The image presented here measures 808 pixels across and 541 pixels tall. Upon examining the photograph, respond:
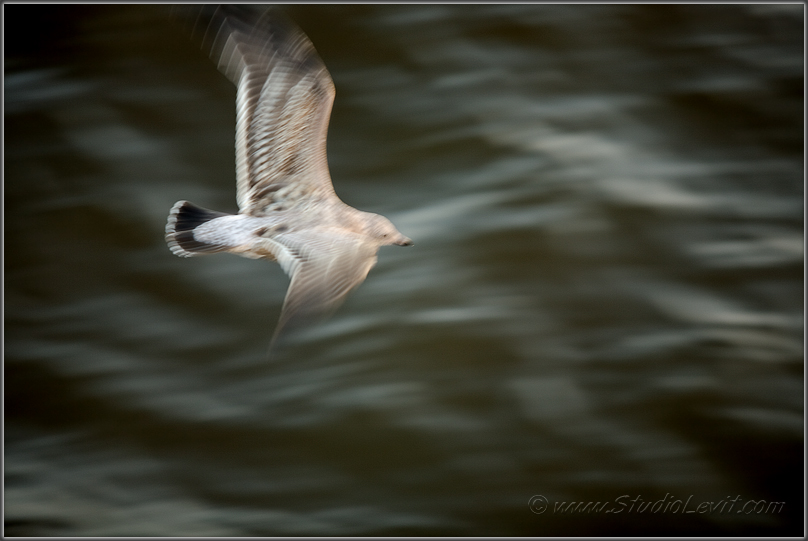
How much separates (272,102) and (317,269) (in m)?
1.06

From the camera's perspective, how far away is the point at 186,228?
11.8 feet

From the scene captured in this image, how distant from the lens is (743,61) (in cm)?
651

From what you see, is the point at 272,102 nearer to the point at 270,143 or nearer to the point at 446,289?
the point at 270,143

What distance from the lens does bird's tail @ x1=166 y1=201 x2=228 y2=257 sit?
3436mm

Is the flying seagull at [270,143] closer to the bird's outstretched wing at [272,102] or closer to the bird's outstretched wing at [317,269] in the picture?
the bird's outstretched wing at [272,102]

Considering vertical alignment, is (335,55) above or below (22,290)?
above

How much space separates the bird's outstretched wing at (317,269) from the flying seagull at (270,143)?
14 centimetres

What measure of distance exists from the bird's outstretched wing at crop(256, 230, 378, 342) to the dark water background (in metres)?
1.85

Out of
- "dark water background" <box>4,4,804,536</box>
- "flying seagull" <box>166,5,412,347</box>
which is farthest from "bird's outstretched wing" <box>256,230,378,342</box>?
"dark water background" <box>4,4,804,536</box>

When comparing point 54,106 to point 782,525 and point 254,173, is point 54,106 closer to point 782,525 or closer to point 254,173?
point 254,173

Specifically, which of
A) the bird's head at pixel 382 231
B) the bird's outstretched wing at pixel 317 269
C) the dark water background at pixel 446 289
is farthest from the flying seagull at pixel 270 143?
the dark water background at pixel 446 289

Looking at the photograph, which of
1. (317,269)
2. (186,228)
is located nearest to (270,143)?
(186,228)

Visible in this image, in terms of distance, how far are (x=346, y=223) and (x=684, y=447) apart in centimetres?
264

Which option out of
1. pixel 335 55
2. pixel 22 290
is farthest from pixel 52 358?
pixel 335 55
